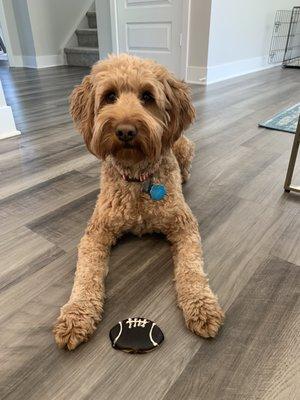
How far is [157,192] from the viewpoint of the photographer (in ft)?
3.88

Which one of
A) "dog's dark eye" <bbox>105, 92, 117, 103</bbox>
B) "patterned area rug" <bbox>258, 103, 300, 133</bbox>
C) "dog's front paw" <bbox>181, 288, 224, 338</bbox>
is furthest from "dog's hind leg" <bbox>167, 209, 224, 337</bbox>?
"patterned area rug" <bbox>258, 103, 300, 133</bbox>

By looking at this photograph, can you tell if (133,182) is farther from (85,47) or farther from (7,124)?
(85,47)

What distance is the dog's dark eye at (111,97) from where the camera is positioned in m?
1.09

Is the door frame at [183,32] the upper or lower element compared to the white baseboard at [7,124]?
upper

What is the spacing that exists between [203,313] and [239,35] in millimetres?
4932

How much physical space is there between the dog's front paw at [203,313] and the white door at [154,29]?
3.87 m

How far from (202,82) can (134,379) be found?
4.27 metres

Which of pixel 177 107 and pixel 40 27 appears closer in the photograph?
pixel 177 107

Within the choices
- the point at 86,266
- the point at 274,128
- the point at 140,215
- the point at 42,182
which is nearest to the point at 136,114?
the point at 140,215

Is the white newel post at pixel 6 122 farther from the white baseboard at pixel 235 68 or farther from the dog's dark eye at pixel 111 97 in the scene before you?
the white baseboard at pixel 235 68

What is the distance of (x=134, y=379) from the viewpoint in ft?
2.66

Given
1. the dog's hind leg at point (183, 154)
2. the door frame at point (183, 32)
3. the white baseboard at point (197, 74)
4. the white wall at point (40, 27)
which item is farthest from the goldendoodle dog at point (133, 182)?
the white wall at point (40, 27)

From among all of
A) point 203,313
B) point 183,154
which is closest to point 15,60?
point 183,154

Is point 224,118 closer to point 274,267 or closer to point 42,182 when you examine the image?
point 42,182
